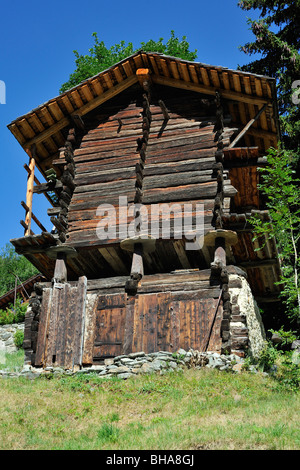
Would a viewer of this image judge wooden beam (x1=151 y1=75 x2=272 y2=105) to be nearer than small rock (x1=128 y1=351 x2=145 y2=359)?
No

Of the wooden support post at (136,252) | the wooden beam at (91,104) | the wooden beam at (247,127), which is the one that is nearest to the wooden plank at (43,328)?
the wooden support post at (136,252)

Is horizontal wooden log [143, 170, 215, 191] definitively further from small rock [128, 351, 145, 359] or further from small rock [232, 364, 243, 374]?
small rock [232, 364, 243, 374]

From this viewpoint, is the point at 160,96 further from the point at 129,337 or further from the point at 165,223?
the point at 129,337

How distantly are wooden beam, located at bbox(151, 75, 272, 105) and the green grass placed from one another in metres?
9.02

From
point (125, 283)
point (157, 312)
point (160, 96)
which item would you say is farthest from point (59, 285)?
point (160, 96)

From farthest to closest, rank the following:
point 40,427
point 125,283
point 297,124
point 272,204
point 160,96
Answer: point 297,124
point 160,96
point 125,283
point 272,204
point 40,427

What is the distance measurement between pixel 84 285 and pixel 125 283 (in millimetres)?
1257

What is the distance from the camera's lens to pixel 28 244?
18.7 meters

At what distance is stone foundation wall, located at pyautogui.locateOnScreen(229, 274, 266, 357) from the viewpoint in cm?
1573

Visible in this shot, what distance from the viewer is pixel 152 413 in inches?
466

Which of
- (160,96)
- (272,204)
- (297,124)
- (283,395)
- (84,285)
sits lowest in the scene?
(283,395)

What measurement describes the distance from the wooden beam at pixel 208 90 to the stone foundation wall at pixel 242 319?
5824mm

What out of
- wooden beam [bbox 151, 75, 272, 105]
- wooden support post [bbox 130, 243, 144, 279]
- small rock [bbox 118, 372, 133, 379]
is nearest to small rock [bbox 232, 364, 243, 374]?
small rock [bbox 118, 372, 133, 379]

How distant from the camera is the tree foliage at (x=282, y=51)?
85.8ft
